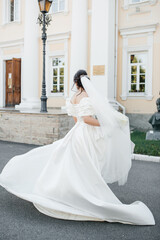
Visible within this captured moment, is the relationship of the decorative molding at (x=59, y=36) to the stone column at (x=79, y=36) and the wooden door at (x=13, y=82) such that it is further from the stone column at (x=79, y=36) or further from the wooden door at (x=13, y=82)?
the wooden door at (x=13, y=82)

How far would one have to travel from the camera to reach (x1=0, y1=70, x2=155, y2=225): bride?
122 inches

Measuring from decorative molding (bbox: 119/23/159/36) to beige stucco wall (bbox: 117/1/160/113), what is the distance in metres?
0.16

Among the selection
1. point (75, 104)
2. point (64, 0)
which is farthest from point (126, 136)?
point (64, 0)

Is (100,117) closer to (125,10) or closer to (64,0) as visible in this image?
(125,10)

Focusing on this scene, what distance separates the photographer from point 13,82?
1683 centimetres

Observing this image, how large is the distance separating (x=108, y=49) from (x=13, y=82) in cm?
711

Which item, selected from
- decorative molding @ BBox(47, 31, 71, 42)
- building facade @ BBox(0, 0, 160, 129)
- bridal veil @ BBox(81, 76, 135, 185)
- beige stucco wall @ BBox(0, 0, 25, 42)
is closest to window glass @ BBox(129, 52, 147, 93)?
building facade @ BBox(0, 0, 160, 129)

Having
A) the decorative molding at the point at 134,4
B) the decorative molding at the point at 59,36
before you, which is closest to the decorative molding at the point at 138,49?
the decorative molding at the point at 134,4

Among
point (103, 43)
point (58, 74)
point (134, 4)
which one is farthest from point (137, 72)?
point (58, 74)

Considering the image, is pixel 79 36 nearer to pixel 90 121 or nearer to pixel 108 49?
pixel 108 49

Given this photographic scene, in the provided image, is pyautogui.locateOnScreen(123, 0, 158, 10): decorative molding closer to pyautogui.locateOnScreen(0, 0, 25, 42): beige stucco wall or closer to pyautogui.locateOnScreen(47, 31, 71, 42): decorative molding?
pyautogui.locateOnScreen(47, 31, 71, 42): decorative molding

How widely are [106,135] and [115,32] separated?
10703 mm

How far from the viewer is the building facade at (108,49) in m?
12.5

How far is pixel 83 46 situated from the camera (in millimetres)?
12766
